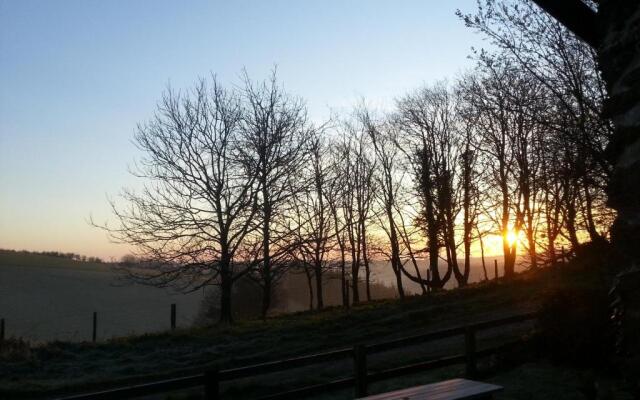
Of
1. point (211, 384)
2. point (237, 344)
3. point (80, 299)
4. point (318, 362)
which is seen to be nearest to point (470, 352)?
point (318, 362)

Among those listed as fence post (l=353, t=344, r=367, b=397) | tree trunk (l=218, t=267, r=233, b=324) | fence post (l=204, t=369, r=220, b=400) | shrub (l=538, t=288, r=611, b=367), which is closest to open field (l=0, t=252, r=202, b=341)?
tree trunk (l=218, t=267, r=233, b=324)

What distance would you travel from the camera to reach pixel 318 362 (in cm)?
819

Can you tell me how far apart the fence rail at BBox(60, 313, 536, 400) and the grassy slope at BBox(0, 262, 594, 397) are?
→ 10.9 feet

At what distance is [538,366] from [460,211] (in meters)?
29.0

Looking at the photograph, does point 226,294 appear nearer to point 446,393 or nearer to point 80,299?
point 446,393

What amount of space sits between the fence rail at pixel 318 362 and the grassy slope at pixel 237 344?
10.9 feet

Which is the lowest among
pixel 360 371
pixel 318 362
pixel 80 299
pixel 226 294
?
pixel 360 371

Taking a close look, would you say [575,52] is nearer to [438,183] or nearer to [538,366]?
[538,366]

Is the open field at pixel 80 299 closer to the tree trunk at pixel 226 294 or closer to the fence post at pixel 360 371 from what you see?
the tree trunk at pixel 226 294

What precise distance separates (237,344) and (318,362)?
1143 cm

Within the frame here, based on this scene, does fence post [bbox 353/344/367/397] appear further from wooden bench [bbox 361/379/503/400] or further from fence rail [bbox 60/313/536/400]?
wooden bench [bbox 361/379/503/400]

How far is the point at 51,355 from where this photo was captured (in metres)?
17.8

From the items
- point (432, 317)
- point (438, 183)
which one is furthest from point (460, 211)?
point (432, 317)

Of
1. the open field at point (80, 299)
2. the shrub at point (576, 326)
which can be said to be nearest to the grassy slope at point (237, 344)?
the shrub at point (576, 326)
